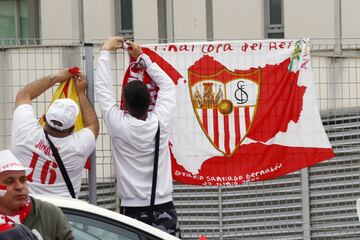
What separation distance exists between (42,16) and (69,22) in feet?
2.43

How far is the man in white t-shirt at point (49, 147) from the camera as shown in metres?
8.21

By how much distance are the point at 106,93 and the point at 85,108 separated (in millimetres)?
242

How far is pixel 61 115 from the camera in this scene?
8.14 meters

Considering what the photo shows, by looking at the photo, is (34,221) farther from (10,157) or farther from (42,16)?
(42,16)

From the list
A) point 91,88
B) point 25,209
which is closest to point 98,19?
point 91,88

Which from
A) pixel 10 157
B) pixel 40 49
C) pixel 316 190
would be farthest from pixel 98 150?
pixel 10 157

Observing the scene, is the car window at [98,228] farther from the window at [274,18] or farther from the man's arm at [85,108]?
the window at [274,18]

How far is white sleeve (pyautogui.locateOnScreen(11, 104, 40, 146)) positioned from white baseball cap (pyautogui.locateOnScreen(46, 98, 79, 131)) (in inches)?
6.3

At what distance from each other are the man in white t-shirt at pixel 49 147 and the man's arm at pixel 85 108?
0.66 feet

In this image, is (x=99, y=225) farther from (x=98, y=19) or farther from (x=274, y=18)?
(x=98, y=19)

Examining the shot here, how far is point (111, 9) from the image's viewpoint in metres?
21.6

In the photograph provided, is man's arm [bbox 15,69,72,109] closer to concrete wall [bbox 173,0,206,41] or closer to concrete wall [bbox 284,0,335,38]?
concrete wall [bbox 284,0,335,38]

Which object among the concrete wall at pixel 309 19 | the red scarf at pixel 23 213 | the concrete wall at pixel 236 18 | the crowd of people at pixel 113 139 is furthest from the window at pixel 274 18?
the red scarf at pixel 23 213

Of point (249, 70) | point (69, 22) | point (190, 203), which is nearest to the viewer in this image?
point (249, 70)
